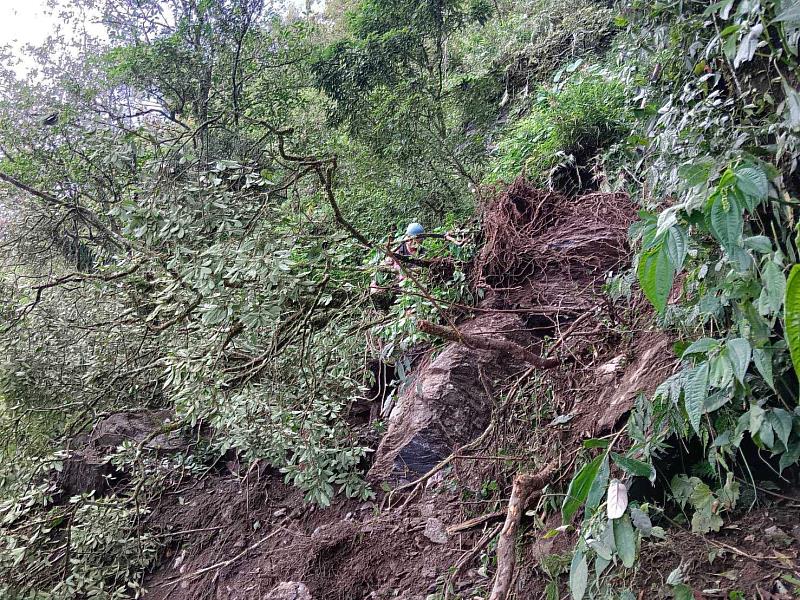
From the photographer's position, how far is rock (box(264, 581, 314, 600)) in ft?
9.90

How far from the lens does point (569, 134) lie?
14.9 ft

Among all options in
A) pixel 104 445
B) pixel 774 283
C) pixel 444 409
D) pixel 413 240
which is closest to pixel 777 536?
pixel 774 283

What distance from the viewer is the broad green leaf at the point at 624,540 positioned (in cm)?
128

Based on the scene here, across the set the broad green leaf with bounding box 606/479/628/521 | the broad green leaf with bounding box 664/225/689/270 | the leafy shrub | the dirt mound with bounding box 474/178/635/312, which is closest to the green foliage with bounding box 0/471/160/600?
the dirt mound with bounding box 474/178/635/312

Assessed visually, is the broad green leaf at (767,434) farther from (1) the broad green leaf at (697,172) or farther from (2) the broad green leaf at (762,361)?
(1) the broad green leaf at (697,172)

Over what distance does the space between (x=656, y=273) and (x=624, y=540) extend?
1.96ft

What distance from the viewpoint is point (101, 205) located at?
183 inches

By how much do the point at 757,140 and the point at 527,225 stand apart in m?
2.05

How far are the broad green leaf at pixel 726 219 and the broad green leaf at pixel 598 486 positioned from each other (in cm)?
51

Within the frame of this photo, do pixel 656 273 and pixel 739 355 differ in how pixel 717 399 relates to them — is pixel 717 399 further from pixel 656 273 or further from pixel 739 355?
pixel 656 273

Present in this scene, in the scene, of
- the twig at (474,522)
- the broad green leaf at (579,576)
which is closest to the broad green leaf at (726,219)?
the broad green leaf at (579,576)

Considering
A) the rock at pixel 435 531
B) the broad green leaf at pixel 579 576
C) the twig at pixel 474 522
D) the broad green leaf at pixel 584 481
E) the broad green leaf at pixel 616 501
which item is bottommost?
the rock at pixel 435 531

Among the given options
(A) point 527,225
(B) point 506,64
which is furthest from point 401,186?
(B) point 506,64

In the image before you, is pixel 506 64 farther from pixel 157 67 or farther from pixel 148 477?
pixel 148 477
